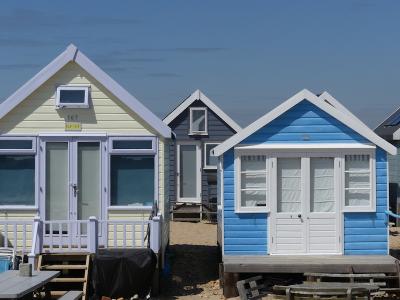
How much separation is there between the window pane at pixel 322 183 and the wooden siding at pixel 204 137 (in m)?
12.0

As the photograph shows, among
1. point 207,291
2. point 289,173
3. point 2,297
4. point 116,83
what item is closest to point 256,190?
point 289,173

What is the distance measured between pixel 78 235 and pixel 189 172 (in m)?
13.1

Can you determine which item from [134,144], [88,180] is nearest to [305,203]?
[134,144]

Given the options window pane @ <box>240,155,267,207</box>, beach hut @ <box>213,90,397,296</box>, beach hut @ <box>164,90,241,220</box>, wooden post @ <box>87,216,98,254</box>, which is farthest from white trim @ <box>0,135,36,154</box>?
beach hut @ <box>164,90,241,220</box>

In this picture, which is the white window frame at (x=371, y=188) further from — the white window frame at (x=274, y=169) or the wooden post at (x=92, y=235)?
the wooden post at (x=92, y=235)

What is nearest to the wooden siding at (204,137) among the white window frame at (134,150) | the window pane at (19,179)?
the white window frame at (134,150)

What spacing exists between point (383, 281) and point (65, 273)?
5633mm

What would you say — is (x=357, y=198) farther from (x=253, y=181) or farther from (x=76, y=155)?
→ (x=76, y=155)

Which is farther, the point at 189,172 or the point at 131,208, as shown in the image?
the point at 189,172

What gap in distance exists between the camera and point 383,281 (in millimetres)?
13719

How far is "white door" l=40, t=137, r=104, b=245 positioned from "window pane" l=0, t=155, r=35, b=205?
271mm

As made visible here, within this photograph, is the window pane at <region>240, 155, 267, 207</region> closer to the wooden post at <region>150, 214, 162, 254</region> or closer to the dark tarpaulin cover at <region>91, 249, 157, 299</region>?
the wooden post at <region>150, 214, 162, 254</region>

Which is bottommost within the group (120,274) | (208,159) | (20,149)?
(120,274)

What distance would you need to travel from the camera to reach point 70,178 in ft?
47.6
